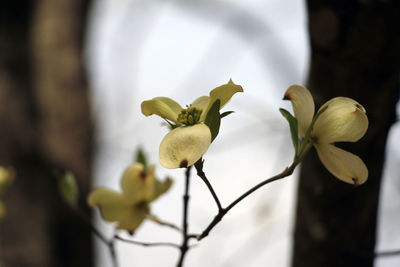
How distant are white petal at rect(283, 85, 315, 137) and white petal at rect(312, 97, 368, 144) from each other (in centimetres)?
1

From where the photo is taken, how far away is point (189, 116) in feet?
1.25

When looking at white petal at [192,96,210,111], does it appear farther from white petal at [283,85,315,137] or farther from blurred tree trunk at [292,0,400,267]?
blurred tree trunk at [292,0,400,267]

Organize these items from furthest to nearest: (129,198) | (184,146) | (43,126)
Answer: (43,126) → (129,198) → (184,146)

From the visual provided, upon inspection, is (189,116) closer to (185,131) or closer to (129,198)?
(185,131)

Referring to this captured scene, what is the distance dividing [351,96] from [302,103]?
223 millimetres

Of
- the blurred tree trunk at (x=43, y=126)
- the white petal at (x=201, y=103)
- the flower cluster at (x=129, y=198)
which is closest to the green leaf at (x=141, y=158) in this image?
the flower cluster at (x=129, y=198)

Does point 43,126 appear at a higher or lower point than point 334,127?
higher

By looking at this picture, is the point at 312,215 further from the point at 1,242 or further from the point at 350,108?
the point at 1,242

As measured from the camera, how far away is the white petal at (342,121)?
364 mm

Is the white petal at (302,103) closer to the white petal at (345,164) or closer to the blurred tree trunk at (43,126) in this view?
the white petal at (345,164)

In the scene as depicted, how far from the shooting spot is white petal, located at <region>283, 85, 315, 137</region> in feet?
1.25

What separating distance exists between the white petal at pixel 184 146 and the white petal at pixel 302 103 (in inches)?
3.6

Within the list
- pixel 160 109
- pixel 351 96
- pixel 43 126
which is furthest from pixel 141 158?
pixel 43 126

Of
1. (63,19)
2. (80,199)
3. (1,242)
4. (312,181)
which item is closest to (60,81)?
(63,19)
